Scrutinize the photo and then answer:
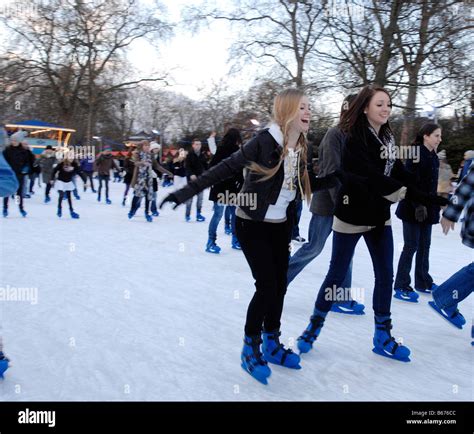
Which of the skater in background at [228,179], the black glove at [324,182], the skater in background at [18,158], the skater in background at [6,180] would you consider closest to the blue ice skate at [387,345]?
the black glove at [324,182]

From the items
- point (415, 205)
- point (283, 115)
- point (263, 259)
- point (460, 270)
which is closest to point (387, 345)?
point (460, 270)

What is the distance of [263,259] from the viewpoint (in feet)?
9.75

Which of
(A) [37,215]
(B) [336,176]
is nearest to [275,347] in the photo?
Answer: (B) [336,176]

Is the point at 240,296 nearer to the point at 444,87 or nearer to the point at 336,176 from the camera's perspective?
the point at 336,176

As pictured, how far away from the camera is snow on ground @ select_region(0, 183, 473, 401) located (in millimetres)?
2879

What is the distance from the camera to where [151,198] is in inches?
422

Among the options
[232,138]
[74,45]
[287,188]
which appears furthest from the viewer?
[74,45]

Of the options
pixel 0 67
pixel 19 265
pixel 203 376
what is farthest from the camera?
pixel 0 67

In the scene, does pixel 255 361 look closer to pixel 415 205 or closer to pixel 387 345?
pixel 387 345

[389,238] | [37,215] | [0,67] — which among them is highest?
[0,67]

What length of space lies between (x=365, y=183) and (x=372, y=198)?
106mm

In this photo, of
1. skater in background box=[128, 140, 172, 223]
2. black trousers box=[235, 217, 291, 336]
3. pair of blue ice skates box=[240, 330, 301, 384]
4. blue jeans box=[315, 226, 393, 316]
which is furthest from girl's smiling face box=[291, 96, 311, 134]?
skater in background box=[128, 140, 172, 223]

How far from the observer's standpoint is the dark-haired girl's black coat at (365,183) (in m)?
3.18
